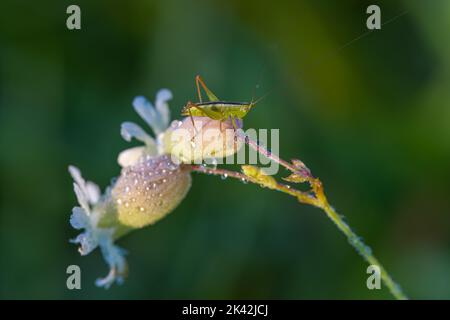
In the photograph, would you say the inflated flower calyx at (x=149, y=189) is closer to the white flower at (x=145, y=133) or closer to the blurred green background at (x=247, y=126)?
the white flower at (x=145, y=133)

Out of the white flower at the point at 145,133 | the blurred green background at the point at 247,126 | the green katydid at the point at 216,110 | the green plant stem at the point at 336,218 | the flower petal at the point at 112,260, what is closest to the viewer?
the green plant stem at the point at 336,218

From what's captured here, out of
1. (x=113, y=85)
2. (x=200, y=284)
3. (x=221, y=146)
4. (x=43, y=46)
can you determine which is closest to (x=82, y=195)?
(x=221, y=146)

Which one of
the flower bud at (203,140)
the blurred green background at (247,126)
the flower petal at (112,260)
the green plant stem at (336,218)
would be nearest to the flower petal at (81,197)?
the flower petal at (112,260)

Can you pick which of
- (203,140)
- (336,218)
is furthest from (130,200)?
(336,218)

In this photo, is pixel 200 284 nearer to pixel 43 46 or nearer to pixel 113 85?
pixel 113 85

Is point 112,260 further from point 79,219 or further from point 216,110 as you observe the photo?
point 216,110
